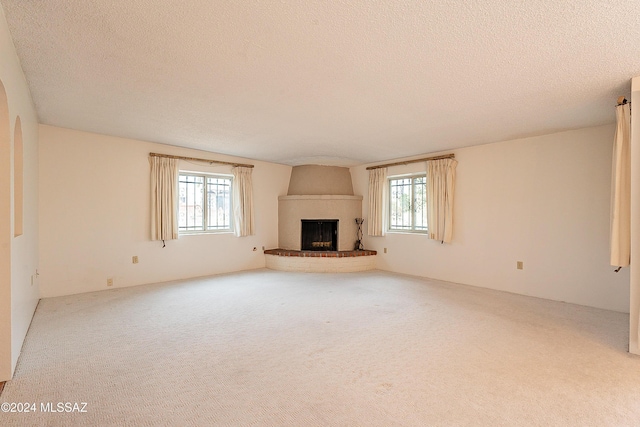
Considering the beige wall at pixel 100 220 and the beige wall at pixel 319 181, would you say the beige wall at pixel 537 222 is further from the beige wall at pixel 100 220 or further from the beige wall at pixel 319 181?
the beige wall at pixel 100 220

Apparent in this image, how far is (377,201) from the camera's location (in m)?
6.39

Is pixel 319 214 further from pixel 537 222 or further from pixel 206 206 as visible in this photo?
pixel 537 222

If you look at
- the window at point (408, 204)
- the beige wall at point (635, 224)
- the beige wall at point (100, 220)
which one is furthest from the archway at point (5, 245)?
the window at point (408, 204)

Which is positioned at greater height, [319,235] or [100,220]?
[100,220]

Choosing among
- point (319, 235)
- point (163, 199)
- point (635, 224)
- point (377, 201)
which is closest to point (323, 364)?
point (635, 224)

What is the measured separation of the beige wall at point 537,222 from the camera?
155 inches

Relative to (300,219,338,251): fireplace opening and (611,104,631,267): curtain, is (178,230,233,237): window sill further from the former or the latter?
(611,104,631,267): curtain

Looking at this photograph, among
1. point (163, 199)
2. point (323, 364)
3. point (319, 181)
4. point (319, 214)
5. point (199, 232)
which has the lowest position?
point (323, 364)

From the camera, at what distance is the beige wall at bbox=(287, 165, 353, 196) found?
6.80 m

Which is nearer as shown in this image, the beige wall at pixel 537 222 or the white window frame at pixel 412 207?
the beige wall at pixel 537 222

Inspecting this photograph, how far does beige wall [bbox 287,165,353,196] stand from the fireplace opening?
677 millimetres

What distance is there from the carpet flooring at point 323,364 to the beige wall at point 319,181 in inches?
124

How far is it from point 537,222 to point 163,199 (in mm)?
5723

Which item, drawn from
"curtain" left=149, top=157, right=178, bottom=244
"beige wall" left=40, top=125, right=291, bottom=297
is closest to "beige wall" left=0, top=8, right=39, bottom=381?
"beige wall" left=40, top=125, right=291, bottom=297
